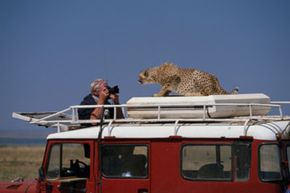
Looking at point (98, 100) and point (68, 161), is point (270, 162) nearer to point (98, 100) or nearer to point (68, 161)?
point (68, 161)

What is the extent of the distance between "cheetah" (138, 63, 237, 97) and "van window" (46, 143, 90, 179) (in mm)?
1649

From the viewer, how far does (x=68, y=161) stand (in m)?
9.23

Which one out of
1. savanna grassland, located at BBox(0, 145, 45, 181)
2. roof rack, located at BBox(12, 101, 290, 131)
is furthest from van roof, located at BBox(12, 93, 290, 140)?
savanna grassland, located at BBox(0, 145, 45, 181)

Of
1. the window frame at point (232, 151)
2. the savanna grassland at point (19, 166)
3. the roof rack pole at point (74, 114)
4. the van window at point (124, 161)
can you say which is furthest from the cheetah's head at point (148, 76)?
the savanna grassland at point (19, 166)

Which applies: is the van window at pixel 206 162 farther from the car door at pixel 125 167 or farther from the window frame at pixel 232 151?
the car door at pixel 125 167

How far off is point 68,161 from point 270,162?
101 inches

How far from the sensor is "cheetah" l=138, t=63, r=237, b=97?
10133 mm

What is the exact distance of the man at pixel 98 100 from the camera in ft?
30.8

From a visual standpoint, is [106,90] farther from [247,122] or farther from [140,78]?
[247,122]

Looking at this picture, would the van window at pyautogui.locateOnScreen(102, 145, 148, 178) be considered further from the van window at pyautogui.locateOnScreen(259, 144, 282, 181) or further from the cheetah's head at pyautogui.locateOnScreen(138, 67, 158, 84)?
the cheetah's head at pyautogui.locateOnScreen(138, 67, 158, 84)

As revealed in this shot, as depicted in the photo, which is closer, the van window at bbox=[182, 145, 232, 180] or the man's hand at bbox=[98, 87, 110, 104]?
the van window at bbox=[182, 145, 232, 180]

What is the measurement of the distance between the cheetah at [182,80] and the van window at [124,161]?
5.83 feet

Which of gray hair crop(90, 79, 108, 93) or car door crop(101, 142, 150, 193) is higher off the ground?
gray hair crop(90, 79, 108, 93)

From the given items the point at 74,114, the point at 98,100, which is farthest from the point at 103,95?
the point at 74,114
